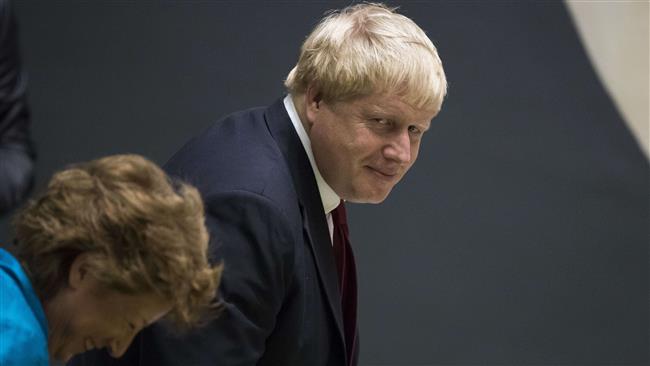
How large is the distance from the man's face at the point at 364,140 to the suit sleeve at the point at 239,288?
0.21 metres

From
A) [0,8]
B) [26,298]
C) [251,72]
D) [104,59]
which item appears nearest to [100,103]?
[104,59]

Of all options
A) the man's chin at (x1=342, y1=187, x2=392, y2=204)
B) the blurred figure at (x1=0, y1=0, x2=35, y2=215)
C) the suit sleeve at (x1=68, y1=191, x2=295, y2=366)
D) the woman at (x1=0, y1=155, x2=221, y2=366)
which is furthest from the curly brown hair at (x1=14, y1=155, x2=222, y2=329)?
the blurred figure at (x1=0, y1=0, x2=35, y2=215)

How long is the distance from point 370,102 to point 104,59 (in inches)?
50.0

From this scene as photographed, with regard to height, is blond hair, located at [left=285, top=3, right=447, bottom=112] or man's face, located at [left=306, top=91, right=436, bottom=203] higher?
blond hair, located at [left=285, top=3, right=447, bottom=112]

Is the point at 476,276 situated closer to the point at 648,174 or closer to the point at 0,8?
the point at 648,174

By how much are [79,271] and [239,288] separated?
42 cm

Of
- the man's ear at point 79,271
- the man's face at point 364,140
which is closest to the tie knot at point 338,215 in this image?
the man's face at point 364,140

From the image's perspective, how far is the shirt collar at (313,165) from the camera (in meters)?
2.19

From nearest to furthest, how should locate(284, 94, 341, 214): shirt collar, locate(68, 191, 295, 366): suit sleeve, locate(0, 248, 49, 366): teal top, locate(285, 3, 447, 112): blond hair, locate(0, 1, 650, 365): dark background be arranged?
1. locate(0, 248, 49, 366): teal top
2. locate(68, 191, 295, 366): suit sleeve
3. locate(285, 3, 447, 112): blond hair
4. locate(284, 94, 341, 214): shirt collar
5. locate(0, 1, 650, 365): dark background

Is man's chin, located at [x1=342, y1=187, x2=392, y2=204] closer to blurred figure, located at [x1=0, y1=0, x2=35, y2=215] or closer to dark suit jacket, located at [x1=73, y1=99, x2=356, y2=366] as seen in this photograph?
dark suit jacket, located at [x1=73, y1=99, x2=356, y2=366]

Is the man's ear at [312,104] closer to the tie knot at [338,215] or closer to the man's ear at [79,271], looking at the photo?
the tie knot at [338,215]

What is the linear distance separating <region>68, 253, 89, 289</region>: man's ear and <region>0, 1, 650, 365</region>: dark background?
5.44 feet

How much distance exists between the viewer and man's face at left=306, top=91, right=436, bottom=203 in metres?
2.12

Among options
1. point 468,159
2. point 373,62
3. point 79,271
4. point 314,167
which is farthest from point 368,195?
point 468,159
